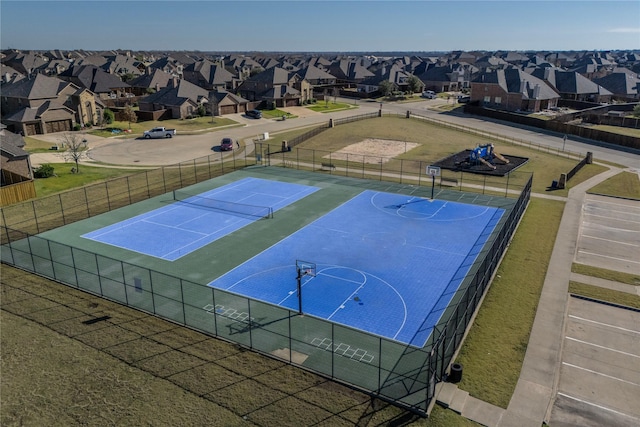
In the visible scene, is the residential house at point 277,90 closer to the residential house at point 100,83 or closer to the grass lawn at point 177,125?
the grass lawn at point 177,125

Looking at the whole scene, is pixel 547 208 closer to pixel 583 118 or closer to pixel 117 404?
pixel 117 404

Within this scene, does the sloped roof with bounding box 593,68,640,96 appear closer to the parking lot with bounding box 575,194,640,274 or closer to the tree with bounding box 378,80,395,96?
the tree with bounding box 378,80,395,96

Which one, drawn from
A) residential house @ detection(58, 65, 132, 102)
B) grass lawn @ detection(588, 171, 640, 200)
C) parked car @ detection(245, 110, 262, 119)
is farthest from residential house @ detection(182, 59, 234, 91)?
grass lawn @ detection(588, 171, 640, 200)

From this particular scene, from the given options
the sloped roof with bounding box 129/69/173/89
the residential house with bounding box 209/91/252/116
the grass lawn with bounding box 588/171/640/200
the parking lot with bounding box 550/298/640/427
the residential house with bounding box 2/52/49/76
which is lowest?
the parking lot with bounding box 550/298/640/427

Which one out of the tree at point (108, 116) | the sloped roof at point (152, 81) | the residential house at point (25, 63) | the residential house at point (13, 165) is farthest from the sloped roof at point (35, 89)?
the residential house at point (25, 63)

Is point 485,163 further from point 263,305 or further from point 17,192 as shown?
point 17,192
